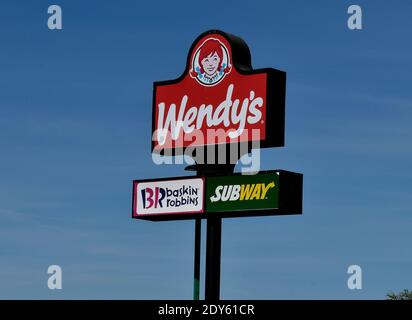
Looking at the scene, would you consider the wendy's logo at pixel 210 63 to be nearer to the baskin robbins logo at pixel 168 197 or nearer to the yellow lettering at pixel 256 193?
the baskin robbins logo at pixel 168 197

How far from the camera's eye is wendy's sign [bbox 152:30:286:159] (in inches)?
1093

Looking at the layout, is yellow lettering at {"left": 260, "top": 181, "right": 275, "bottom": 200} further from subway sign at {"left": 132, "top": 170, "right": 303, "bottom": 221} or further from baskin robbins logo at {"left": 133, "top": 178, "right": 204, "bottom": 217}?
baskin robbins logo at {"left": 133, "top": 178, "right": 204, "bottom": 217}

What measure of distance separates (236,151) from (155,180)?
276cm

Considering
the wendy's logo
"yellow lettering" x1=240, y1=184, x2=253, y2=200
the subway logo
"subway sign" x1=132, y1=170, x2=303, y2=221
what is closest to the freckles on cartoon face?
the wendy's logo

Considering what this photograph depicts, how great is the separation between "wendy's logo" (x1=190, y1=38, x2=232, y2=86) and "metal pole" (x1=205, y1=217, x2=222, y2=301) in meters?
4.03

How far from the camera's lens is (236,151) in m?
28.2

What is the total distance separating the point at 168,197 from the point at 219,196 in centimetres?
186

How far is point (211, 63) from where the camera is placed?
2933 centimetres

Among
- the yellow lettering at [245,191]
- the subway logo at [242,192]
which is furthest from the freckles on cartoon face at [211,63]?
the yellow lettering at [245,191]

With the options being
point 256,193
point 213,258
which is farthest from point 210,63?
point 213,258
